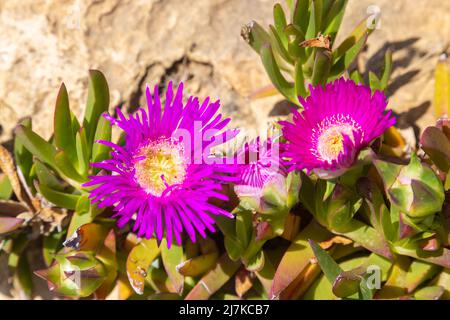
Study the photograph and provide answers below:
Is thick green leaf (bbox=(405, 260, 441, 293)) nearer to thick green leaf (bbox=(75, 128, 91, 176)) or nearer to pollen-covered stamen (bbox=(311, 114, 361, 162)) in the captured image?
pollen-covered stamen (bbox=(311, 114, 361, 162))

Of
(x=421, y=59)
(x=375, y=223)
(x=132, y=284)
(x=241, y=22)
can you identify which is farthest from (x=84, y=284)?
(x=421, y=59)

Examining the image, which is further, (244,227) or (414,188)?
(244,227)

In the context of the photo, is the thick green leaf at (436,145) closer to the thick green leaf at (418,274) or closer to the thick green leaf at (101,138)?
the thick green leaf at (418,274)

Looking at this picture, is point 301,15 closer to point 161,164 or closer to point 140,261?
point 161,164

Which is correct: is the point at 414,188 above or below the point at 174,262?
above

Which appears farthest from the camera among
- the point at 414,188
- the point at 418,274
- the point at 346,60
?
the point at 346,60

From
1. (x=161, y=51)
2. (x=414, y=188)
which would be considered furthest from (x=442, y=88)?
(x=161, y=51)

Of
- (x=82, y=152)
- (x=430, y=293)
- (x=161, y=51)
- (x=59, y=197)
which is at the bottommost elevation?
(x=430, y=293)

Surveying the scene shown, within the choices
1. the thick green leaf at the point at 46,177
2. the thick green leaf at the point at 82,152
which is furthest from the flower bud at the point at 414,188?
the thick green leaf at the point at 46,177
